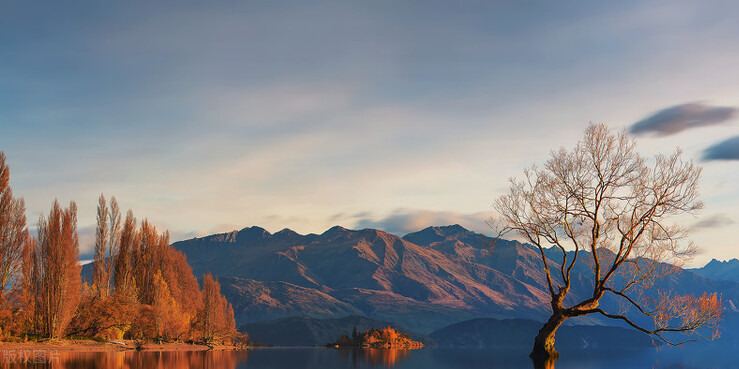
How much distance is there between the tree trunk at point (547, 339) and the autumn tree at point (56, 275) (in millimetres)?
64173

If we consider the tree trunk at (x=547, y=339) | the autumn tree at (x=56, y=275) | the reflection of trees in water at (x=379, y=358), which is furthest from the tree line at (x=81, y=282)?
the tree trunk at (x=547, y=339)

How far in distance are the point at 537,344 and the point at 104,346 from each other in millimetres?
67618

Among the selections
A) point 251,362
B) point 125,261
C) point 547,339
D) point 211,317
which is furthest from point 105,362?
point 211,317

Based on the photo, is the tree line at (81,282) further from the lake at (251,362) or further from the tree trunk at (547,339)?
the tree trunk at (547,339)

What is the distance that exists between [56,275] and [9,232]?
807 centimetres

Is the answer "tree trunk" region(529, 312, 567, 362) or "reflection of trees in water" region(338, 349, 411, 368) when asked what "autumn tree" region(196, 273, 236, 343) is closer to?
"reflection of trees in water" region(338, 349, 411, 368)

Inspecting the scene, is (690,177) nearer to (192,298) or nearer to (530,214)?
(530,214)

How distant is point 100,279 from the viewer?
110 metres

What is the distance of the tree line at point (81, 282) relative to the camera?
8181 cm

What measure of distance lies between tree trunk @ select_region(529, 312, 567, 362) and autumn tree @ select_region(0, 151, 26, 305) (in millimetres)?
68194

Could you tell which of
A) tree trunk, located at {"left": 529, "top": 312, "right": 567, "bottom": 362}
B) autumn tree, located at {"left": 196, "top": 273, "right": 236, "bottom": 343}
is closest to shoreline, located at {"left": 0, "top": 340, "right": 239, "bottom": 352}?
autumn tree, located at {"left": 196, "top": 273, "right": 236, "bottom": 343}

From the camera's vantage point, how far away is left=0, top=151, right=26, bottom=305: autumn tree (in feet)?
268

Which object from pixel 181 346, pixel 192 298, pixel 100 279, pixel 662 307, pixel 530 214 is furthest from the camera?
pixel 192 298

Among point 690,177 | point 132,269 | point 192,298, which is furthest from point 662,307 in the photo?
point 192,298
